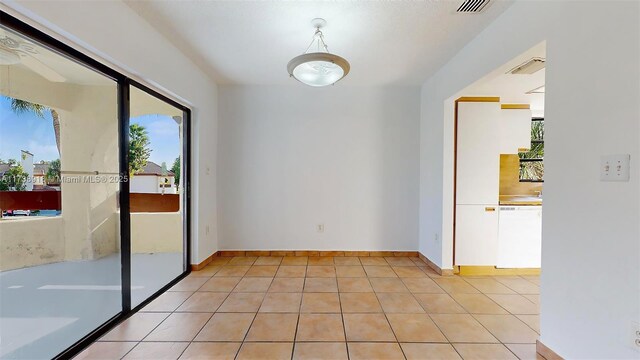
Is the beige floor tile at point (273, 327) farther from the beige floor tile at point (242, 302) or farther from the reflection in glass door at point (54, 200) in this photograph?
the reflection in glass door at point (54, 200)

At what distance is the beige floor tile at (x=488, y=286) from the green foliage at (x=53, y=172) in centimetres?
379

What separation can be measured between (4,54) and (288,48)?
1988mm

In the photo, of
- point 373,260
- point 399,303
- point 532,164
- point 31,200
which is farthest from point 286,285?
point 532,164

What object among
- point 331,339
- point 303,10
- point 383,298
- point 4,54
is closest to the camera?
point 4,54

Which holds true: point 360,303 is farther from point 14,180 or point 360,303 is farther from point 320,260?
point 14,180

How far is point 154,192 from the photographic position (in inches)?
119

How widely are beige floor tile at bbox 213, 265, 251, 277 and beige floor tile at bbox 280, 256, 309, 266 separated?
1.61 ft

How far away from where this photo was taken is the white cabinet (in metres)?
3.11

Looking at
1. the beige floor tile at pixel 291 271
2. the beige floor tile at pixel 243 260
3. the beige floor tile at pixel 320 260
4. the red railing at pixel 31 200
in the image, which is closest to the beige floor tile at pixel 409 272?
the beige floor tile at pixel 320 260

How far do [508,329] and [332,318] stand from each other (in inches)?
54.3

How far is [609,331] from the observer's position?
4.39ft

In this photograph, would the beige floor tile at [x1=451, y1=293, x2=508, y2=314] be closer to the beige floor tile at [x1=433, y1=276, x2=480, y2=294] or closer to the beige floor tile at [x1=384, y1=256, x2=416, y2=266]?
the beige floor tile at [x1=433, y1=276, x2=480, y2=294]

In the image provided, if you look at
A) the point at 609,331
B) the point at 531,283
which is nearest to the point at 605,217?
the point at 609,331

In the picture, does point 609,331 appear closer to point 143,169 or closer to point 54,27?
point 54,27
